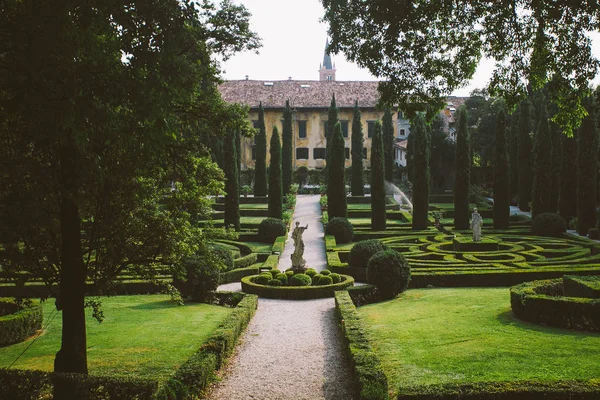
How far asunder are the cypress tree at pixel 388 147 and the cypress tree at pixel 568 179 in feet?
58.3

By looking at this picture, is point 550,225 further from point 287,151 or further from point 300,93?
point 300,93

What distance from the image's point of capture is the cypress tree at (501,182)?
101 ft

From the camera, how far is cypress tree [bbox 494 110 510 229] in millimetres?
30797

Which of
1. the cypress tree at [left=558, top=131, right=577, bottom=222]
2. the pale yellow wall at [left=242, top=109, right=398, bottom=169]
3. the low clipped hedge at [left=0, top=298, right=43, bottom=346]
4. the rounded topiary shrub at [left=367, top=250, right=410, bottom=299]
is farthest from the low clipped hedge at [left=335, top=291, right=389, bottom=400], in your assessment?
the pale yellow wall at [left=242, top=109, right=398, bottom=169]

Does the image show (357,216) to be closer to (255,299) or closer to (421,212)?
(421,212)

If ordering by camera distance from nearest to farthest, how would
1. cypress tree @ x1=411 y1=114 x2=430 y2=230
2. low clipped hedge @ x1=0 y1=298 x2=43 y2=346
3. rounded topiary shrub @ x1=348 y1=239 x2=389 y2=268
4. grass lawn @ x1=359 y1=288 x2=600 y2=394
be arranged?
grass lawn @ x1=359 y1=288 x2=600 y2=394 → low clipped hedge @ x1=0 y1=298 x2=43 y2=346 → rounded topiary shrub @ x1=348 y1=239 x2=389 y2=268 → cypress tree @ x1=411 y1=114 x2=430 y2=230

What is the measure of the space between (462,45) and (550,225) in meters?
21.0

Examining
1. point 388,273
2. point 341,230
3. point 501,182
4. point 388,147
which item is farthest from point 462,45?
point 388,147

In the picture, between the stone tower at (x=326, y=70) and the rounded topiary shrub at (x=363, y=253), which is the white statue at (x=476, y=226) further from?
the stone tower at (x=326, y=70)

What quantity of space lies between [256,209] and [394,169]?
1769cm

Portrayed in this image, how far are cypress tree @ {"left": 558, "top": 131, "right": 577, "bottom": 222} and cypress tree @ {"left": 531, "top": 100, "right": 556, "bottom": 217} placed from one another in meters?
1.28

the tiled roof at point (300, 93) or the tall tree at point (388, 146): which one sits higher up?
the tiled roof at point (300, 93)

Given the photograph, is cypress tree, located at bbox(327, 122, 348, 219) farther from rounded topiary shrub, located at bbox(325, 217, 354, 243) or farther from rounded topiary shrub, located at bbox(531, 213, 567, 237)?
rounded topiary shrub, located at bbox(531, 213, 567, 237)

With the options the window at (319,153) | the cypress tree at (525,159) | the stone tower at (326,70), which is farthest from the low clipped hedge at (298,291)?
the stone tower at (326,70)
